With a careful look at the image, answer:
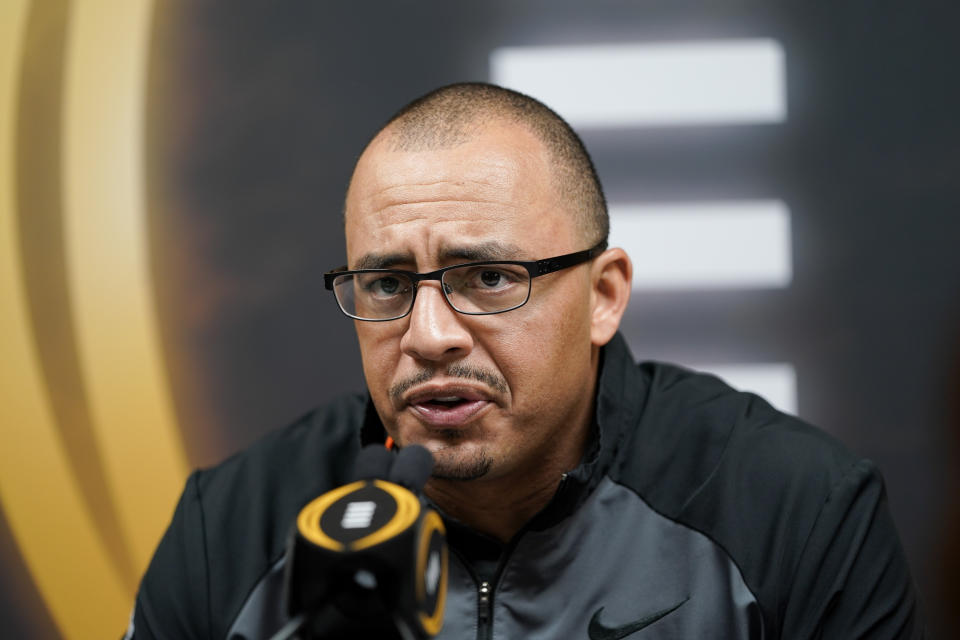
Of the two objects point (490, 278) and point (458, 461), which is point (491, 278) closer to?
point (490, 278)

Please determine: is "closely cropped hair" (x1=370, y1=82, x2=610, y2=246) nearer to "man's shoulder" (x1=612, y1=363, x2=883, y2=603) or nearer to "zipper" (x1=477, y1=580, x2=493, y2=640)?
"man's shoulder" (x1=612, y1=363, x2=883, y2=603)

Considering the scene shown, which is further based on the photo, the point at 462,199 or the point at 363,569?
the point at 462,199

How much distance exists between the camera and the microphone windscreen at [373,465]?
82 centimetres

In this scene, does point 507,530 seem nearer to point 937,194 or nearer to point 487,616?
point 487,616

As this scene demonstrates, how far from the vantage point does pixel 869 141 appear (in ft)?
5.98

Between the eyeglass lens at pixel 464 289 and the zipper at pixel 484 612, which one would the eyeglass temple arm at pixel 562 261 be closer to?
the eyeglass lens at pixel 464 289

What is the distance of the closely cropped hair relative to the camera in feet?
4.57

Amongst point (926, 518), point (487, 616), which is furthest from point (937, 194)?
point (487, 616)

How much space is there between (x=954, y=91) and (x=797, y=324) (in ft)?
1.91

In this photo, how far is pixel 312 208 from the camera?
189 centimetres

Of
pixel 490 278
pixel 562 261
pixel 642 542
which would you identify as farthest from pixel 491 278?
pixel 642 542

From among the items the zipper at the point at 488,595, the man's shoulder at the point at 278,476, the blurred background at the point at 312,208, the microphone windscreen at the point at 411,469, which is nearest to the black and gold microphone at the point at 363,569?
the microphone windscreen at the point at 411,469

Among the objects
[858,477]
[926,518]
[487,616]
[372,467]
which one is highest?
[372,467]

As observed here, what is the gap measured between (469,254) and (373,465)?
526 mm
